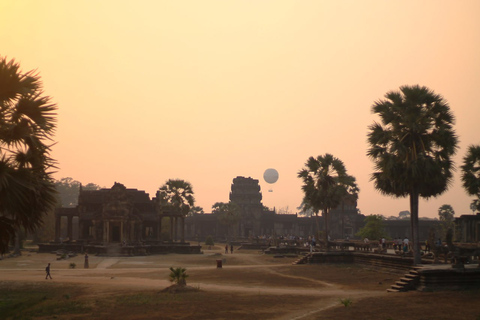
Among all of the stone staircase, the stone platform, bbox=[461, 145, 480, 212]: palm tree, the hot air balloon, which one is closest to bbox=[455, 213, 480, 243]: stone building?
bbox=[461, 145, 480, 212]: palm tree

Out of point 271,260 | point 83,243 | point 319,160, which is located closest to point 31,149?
point 319,160

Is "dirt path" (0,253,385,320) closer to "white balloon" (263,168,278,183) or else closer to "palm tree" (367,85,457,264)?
"palm tree" (367,85,457,264)

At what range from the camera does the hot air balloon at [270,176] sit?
509 ft

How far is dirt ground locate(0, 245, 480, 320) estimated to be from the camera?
2154cm

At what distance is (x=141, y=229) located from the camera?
79812 mm

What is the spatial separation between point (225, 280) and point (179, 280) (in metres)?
7.77

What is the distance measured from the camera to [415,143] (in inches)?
1294

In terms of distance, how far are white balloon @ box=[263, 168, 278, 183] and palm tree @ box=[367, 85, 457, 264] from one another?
12095cm

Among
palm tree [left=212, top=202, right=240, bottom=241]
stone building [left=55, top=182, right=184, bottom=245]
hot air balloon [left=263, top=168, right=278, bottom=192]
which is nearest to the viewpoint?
stone building [left=55, top=182, right=184, bottom=245]

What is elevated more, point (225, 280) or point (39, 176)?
point (39, 176)

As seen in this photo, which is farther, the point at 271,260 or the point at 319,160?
the point at 271,260

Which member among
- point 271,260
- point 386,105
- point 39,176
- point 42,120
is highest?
point 386,105

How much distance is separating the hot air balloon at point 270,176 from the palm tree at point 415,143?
121 metres

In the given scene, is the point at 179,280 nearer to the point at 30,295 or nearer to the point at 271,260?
the point at 30,295
